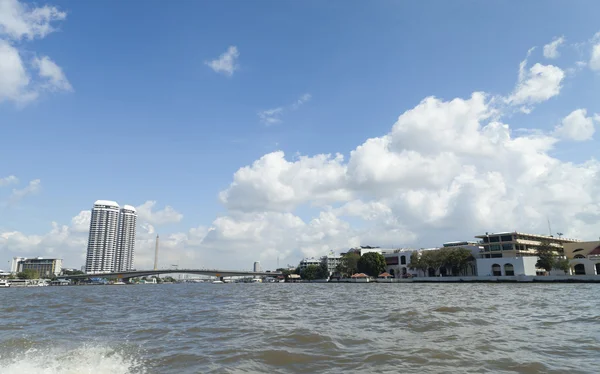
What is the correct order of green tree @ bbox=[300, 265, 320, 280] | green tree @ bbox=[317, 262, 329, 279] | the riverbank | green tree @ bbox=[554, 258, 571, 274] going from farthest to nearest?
1. green tree @ bbox=[300, 265, 320, 280]
2. green tree @ bbox=[317, 262, 329, 279]
3. green tree @ bbox=[554, 258, 571, 274]
4. the riverbank

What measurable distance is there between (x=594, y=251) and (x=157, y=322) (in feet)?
296

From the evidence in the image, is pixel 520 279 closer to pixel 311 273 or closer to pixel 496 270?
pixel 496 270

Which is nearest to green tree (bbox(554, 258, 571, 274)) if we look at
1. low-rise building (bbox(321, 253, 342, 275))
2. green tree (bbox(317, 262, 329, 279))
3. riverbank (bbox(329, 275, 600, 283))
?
riverbank (bbox(329, 275, 600, 283))

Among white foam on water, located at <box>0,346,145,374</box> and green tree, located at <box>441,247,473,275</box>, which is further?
green tree, located at <box>441,247,473,275</box>

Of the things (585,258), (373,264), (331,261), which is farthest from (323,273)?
(585,258)

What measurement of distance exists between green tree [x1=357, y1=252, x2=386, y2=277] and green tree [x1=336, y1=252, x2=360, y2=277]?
25.1 ft

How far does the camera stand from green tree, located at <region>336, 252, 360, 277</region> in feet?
380

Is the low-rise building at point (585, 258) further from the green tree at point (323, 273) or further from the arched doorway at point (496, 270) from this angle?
the green tree at point (323, 273)

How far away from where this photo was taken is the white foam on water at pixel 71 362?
8.77 metres

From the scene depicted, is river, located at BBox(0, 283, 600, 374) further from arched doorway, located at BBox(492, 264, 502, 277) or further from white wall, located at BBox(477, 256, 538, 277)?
arched doorway, located at BBox(492, 264, 502, 277)

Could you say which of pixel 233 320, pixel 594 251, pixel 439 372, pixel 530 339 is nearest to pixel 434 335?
pixel 530 339

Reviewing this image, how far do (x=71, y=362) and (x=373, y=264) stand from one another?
100m

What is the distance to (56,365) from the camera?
927 cm

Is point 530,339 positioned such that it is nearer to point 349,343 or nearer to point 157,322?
point 349,343
